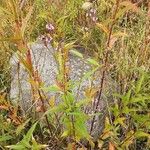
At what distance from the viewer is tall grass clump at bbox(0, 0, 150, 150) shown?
1.46 meters

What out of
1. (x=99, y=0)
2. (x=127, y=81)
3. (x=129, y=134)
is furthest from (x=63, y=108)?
(x=99, y=0)

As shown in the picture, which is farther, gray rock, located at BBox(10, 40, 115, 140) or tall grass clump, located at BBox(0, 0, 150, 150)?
gray rock, located at BBox(10, 40, 115, 140)

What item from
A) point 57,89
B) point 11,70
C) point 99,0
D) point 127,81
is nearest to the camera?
point 57,89

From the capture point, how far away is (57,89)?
1.46 metres

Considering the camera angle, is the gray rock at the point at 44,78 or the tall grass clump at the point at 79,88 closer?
the tall grass clump at the point at 79,88

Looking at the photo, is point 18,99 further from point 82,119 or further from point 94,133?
point 82,119

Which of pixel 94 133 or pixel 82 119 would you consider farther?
pixel 94 133

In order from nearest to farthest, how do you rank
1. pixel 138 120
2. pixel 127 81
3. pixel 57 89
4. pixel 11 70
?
1. pixel 57 89
2. pixel 138 120
3. pixel 127 81
4. pixel 11 70

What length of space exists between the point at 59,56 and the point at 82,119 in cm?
26

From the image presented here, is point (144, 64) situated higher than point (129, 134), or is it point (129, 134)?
point (144, 64)

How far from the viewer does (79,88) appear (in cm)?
181

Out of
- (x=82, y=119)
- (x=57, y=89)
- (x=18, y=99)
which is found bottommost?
(x=18, y=99)

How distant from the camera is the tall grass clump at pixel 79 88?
1458mm

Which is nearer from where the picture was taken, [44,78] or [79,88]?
[79,88]
